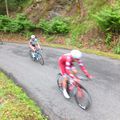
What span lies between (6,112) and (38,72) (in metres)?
6.30

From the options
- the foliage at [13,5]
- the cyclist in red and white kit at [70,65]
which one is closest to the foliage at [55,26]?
the foliage at [13,5]

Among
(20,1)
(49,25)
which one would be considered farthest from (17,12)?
(49,25)

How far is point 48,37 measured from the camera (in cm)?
3127

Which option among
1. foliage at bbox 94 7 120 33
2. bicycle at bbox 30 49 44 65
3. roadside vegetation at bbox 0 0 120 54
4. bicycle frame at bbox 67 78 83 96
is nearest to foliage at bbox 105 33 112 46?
roadside vegetation at bbox 0 0 120 54

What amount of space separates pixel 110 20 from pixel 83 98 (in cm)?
1160

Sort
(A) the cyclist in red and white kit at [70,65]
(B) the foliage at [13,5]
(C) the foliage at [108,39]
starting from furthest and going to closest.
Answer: (B) the foliage at [13,5], (C) the foliage at [108,39], (A) the cyclist in red and white kit at [70,65]

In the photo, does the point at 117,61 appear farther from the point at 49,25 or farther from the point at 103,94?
the point at 49,25

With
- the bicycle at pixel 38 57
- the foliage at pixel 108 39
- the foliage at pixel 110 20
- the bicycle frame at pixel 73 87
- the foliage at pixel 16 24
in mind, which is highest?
the foliage at pixel 110 20

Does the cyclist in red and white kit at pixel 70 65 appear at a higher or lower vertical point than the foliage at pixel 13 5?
higher

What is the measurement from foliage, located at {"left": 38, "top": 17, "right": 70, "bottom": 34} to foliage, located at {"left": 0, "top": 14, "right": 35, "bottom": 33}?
70.9 inches

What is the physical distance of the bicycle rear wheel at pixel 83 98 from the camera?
12438 mm

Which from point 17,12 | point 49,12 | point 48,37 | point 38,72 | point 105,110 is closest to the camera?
point 105,110

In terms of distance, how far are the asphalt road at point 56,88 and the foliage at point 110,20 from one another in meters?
3.15

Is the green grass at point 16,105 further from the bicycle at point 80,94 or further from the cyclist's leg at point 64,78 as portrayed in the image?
the bicycle at point 80,94
